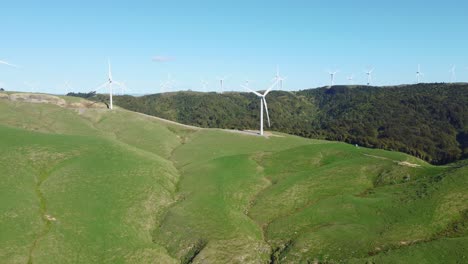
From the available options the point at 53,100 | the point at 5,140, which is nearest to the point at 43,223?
the point at 5,140

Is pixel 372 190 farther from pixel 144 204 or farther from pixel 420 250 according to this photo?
pixel 144 204

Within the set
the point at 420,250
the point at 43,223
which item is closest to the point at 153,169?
the point at 43,223

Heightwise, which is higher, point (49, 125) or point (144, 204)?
point (49, 125)

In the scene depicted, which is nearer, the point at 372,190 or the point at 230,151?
the point at 372,190

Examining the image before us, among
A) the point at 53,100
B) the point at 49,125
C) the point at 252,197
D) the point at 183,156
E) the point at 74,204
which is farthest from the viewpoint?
the point at 53,100

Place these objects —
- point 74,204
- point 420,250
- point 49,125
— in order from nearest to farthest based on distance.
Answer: point 420,250 < point 74,204 < point 49,125

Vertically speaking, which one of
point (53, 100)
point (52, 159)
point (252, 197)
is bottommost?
point (252, 197)

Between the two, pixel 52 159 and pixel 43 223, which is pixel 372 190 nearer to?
pixel 43 223
